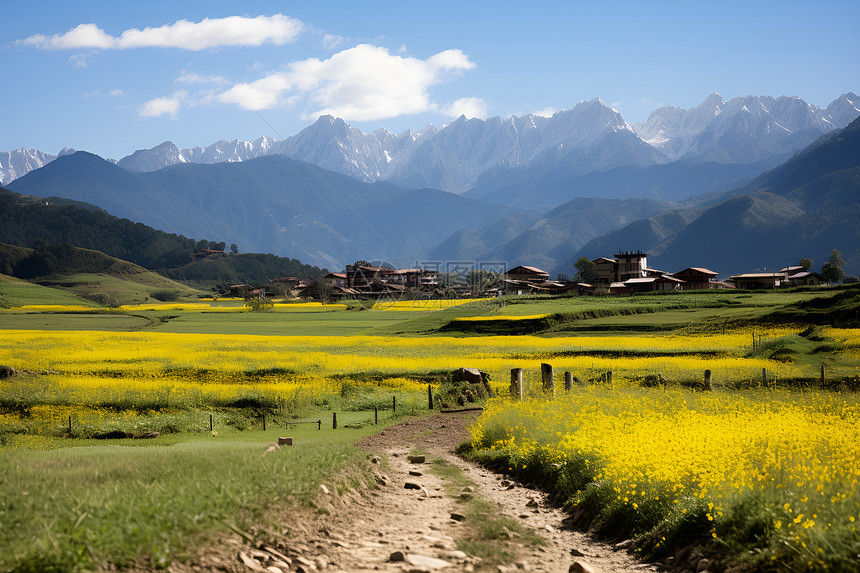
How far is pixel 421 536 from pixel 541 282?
149603 millimetres

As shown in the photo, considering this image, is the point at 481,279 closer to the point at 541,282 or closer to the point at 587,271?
the point at 541,282

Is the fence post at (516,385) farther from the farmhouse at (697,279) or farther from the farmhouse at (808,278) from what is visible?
the farmhouse at (808,278)

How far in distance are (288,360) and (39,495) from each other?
3247 cm

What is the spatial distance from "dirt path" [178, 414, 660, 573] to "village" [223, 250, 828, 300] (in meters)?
95.5

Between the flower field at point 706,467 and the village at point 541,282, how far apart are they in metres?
91.1

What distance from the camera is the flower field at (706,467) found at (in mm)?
9023

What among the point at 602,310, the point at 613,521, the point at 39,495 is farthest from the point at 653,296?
the point at 39,495

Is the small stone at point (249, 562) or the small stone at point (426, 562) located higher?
the small stone at point (249, 562)

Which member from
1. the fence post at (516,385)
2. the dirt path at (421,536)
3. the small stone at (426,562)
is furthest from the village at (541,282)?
the small stone at (426,562)

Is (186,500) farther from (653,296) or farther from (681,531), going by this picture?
(653,296)

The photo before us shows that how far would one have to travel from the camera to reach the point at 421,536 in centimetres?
1137

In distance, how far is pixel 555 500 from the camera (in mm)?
14664

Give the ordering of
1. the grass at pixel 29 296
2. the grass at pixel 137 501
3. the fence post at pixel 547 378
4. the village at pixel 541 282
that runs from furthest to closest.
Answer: the village at pixel 541 282, the grass at pixel 29 296, the fence post at pixel 547 378, the grass at pixel 137 501

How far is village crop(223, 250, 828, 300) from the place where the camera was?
125m
